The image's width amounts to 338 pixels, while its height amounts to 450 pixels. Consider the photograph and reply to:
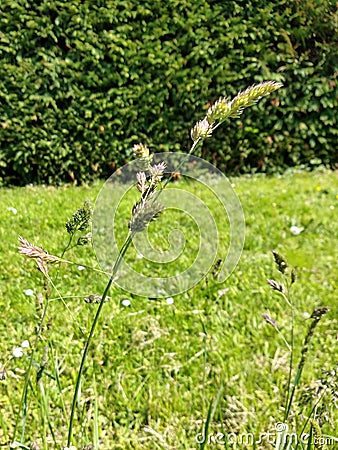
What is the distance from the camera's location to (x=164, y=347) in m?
2.40

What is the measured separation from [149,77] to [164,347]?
3.00 m

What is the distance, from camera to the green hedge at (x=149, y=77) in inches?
178

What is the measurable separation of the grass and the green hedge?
1.37 m

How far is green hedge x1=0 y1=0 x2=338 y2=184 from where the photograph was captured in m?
4.53

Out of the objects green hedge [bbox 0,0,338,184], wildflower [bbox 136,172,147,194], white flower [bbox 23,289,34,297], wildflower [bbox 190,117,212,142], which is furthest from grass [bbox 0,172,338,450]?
green hedge [bbox 0,0,338,184]

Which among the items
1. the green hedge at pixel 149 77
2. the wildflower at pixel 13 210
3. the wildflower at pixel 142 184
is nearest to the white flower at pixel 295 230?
the green hedge at pixel 149 77

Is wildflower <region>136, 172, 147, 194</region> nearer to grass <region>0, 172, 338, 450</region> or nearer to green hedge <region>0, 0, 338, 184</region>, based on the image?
grass <region>0, 172, 338, 450</region>

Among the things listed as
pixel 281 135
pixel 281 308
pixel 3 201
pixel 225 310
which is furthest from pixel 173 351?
pixel 281 135

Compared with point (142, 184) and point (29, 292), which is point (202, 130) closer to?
point (142, 184)

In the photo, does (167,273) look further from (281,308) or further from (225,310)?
(281,308)

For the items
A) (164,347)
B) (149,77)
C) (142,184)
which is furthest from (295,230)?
(142,184)

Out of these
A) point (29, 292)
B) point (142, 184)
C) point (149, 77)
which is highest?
point (149, 77)

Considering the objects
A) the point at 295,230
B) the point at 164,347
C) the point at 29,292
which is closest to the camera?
the point at 164,347

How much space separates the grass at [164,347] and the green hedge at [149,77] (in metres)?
1.37
